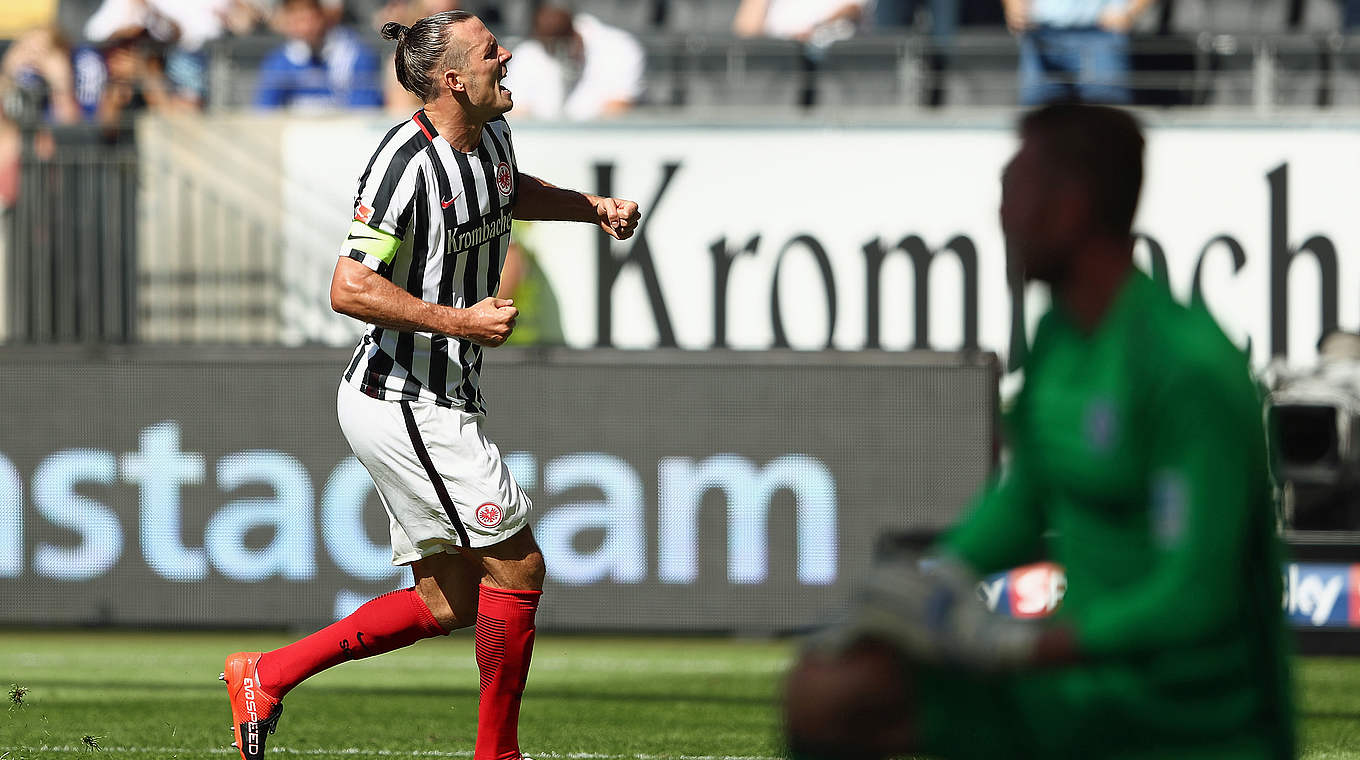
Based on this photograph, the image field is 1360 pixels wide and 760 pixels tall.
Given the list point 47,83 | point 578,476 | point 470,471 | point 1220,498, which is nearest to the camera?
point 1220,498

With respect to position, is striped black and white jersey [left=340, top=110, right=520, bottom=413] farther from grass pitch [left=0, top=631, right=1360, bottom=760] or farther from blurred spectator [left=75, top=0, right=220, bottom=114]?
blurred spectator [left=75, top=0, right=220, bottom=114]

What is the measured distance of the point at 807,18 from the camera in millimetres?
12711

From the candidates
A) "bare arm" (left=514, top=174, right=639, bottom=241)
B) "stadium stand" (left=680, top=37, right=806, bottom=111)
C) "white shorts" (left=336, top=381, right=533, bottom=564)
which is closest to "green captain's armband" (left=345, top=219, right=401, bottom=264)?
"white shorts" (left=336, top=381, right=533, bottom=564)

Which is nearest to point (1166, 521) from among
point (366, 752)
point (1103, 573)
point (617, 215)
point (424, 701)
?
point (1103, 573)

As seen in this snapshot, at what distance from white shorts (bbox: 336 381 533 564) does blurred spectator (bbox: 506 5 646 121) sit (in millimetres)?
6923

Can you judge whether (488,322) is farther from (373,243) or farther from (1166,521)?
(1166,521)

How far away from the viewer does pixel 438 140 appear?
16.0 ft

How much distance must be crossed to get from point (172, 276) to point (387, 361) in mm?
6565

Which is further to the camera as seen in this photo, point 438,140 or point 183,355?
point 183,355

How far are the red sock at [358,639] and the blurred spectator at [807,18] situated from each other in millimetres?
8048

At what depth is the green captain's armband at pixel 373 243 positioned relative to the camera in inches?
185

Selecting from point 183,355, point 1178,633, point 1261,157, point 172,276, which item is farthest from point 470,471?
point 1261,157

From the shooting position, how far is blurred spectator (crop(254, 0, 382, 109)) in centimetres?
1188

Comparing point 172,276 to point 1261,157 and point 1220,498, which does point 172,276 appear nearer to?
point 1261,157
